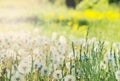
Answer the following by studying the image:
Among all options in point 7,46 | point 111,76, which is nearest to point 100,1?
point 7,46

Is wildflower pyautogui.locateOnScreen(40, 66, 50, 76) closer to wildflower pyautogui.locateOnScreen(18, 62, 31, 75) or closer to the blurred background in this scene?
wildflower pyautogui.locateOnScreen(18, 62, 31, 75)

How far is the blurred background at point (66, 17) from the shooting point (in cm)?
920

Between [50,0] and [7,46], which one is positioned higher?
[7,46]

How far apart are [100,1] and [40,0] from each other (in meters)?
22.0

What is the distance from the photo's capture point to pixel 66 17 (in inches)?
726

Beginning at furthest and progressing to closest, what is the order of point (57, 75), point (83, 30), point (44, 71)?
point (83, 30)
point (44, 71)
point (57, 75)

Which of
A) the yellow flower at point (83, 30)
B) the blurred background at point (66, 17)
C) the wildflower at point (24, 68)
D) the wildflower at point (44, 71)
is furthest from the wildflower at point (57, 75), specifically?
the yellow flower at point (83, 30)

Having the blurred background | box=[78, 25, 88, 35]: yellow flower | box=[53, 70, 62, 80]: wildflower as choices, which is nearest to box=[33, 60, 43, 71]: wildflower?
box=[53, 70, 62, 80]: wildflower

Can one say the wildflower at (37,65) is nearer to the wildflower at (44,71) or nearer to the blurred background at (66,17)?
the wildflower at (44,71)

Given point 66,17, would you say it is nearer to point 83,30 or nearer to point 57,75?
point 83,30

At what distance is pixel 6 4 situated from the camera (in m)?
27.7

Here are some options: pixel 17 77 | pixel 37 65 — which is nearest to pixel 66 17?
pixel 37 65

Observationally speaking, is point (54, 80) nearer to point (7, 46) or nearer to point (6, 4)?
point (7, 46)

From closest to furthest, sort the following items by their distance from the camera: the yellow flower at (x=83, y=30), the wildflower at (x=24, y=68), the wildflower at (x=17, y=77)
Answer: the wildflower at (x=17, y=77) → the wildflower at (x=24, y=68) → the yellow flower at (x=83, y=30)
